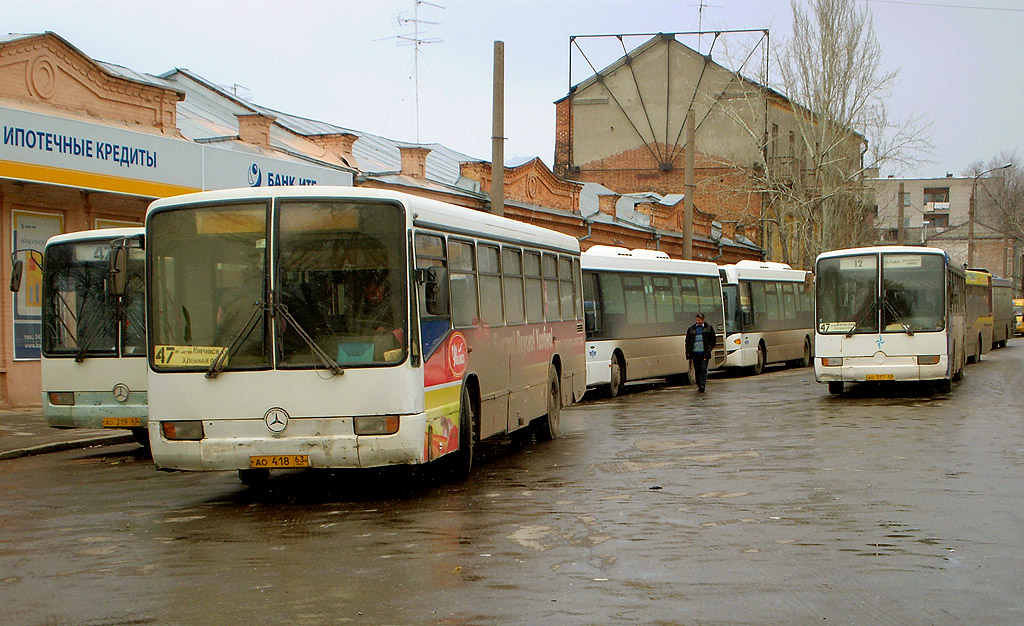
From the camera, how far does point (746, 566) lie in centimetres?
761

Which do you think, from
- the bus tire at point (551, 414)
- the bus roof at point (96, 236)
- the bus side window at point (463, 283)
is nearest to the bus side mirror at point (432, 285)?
the bus side window at point (463, 283)

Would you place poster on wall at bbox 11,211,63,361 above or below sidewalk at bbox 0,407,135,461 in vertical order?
above

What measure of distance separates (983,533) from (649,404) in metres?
14.1

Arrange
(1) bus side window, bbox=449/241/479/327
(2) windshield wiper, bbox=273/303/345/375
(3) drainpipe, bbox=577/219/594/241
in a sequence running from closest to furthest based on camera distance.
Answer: (2) windshield wiper, bbox=273/303/345/375 < (1) bus side window, bbox=449/241/479/327 < (3) drainpipe, bbox=577/219/594/241

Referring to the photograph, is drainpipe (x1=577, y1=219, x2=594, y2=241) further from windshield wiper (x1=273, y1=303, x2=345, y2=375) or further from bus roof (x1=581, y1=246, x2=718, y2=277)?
windshield wiper (x1=273, y1=303, x2=345, y2=375)

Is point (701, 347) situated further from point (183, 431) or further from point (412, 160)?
point (183, 431)

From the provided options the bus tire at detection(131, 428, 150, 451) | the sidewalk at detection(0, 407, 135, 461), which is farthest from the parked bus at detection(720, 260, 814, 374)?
the bus tire at detection(131, 428, 150, 451)

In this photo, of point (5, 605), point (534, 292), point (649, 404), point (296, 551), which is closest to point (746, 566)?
point (296, 551)

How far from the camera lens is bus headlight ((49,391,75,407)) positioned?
15.6m

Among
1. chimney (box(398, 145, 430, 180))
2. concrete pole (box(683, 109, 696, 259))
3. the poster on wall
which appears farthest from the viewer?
concrete pole (box(683, 109, 696, 259))

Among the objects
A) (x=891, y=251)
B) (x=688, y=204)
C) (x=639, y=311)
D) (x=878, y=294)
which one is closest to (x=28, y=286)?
(x=639, y=311)

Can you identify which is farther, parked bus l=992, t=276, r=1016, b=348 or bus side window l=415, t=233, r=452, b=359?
parked bus l=992, t=276, r=1016, b=348

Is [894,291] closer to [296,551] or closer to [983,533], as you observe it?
[983,533]

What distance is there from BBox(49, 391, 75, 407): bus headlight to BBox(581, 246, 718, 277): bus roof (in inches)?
466
